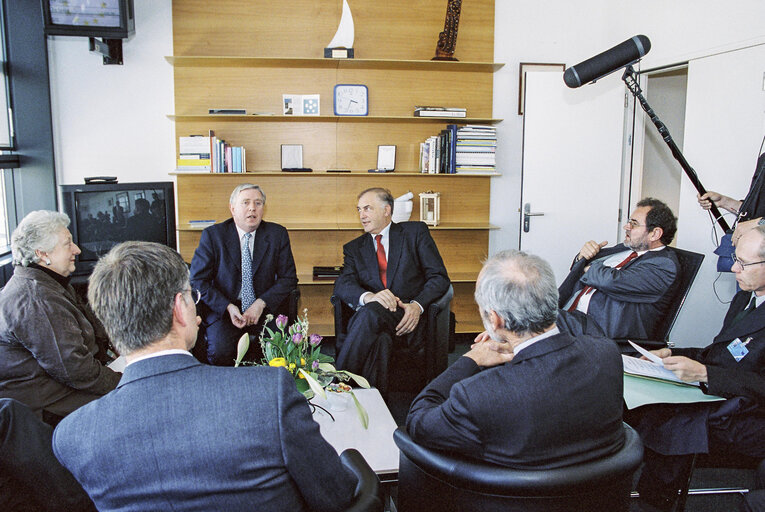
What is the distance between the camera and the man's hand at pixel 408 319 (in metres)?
3.66

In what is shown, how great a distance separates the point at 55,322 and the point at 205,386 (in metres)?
1.42

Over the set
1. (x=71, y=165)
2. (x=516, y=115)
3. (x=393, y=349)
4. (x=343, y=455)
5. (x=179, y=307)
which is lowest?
(x=393, y=349)

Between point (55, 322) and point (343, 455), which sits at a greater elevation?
point (55, 322)

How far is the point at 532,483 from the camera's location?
143cm

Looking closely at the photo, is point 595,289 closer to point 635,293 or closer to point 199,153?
point 635,293

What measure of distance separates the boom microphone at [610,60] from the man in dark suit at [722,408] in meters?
1.77

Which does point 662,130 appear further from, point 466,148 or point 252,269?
point 252,269

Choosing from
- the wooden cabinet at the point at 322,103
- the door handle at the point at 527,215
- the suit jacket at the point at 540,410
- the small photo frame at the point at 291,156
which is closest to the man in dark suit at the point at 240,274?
the wooden cabinet at the point at 322,103

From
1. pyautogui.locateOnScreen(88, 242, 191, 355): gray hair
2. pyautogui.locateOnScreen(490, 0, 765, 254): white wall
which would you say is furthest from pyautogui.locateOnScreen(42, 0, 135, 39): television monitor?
pyautogui.locateOnScreen(88, 242, 191, 355): gray hair

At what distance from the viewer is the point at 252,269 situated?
3.98 m

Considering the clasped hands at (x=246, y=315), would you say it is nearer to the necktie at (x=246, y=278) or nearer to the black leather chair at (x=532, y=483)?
the necktie at (x=246, y=278)

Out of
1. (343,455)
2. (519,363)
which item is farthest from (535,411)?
(343,455)

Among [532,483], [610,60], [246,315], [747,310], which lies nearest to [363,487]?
[532,483]

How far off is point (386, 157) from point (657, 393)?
11.2 ft
